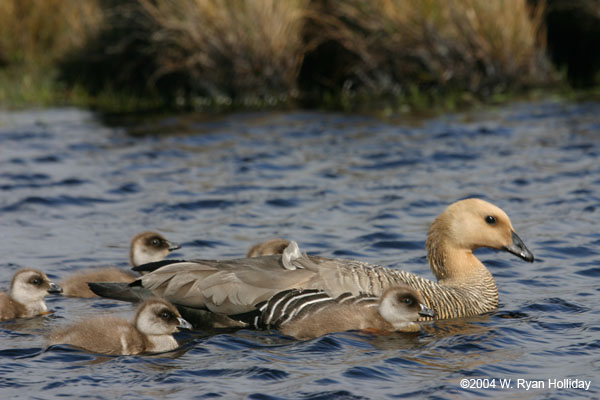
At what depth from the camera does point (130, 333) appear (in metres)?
7.59

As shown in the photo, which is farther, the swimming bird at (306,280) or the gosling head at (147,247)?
the gosling head at (147,247)

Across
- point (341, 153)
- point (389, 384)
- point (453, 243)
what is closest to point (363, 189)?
point (341, 153)

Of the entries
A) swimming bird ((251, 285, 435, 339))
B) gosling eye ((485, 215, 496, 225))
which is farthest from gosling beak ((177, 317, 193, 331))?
gosling eye ((485, 215, 496, 225))

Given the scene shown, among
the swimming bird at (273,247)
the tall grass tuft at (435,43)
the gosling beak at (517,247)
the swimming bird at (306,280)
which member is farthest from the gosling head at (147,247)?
the tall grass tuft at (435,43)

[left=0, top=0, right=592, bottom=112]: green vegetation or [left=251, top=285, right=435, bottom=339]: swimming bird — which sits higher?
[left=0, top=0, right=592, bottom=112]: green vegetation

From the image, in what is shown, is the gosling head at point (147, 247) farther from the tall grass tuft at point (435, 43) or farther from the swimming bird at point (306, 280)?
the tall grass tuft at point (435, 43)

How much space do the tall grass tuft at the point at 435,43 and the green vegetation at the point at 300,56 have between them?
23mm

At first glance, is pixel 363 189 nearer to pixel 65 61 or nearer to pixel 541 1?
pixel 541 1

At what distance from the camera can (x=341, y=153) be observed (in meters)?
15.5

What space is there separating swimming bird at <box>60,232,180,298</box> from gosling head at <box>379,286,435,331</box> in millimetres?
2872

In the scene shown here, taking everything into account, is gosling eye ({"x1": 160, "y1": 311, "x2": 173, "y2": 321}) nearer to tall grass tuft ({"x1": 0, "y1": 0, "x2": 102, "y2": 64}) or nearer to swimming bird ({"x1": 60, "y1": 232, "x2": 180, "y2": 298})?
swimming bird ({"x1": 60, "y1": 232, "x2": 180, "y2": 298})

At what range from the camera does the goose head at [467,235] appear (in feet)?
29.6

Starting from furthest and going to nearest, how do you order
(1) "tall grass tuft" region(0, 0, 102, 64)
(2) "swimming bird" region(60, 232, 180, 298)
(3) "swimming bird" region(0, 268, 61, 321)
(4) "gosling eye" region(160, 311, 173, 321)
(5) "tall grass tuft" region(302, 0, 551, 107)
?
(1) "tall grass tuft" region(0, 0, 102, 64)
(5) "tall grass tuft" region(302, 0, 551, 107)
(2) "swimming bird" region(60, 232, 180, 298)
(3) "swimming bird" region(0, 268, 61, 321)
(4) "gosling eye" region(160, 311, 173, 321)

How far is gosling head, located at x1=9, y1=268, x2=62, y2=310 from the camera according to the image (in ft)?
28.3
